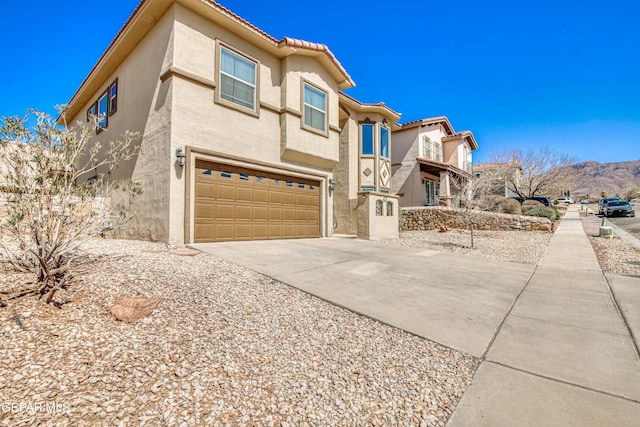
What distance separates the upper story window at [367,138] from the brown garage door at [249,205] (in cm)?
497

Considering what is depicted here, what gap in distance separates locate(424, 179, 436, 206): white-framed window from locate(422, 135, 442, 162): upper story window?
1842 mm

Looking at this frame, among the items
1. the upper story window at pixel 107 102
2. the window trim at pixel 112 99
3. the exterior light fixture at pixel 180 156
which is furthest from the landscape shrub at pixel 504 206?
the upper story window at pixel 107 102

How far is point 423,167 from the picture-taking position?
2016 cm

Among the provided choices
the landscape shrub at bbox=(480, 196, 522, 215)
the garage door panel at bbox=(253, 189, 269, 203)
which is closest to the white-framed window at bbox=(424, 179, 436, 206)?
the landscape shrub at bbox=(480, 196, 522, 215)

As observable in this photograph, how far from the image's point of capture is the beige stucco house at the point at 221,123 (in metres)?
8.04

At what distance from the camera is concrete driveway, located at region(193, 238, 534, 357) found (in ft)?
11.4

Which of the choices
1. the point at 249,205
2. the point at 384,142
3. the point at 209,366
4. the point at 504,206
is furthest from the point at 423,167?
the point at 209,366

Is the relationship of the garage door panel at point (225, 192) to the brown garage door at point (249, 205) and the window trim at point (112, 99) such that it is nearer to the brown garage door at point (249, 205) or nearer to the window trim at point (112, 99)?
the brown garage door at point (249, 205)

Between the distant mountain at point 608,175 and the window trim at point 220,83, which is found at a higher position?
the distant mountain at point 608,175

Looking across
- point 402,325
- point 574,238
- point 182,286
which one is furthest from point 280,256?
point 574,238

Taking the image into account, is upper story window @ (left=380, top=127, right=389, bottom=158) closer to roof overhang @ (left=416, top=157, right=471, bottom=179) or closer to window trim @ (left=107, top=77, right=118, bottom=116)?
roof overhang @ (left=416, top=157, right=471, bottom=179)

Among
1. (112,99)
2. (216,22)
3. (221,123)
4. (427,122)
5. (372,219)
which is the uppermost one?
(427,122)

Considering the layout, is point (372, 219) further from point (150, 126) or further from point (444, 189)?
point (444, 189)

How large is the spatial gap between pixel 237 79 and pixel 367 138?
7.87 m
